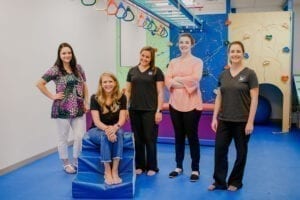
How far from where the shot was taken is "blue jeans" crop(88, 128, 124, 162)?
10.7 feet

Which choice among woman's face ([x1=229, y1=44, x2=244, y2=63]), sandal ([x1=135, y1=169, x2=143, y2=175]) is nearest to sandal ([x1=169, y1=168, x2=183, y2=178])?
sandal ([x1=135, y1=169, x2=143, y2=175])

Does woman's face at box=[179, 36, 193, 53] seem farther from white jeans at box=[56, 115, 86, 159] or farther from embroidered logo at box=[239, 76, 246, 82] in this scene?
white jeans at box=[56, 115, 86, 159]

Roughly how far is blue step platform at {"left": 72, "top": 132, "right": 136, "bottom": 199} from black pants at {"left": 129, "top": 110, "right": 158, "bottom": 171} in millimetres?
239

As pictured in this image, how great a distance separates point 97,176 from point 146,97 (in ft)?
3.00

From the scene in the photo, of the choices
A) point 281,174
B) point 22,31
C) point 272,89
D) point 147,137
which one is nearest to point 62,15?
point 22,31

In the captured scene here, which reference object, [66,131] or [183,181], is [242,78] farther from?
[66,131]

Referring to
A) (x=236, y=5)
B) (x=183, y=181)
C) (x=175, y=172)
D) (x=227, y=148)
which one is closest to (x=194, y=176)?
(x=183, y=181)

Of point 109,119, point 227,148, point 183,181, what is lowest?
point 183,181

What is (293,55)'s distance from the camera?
718 cm

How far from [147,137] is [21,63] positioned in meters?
1.72

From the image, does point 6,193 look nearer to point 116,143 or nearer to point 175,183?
point 116,143

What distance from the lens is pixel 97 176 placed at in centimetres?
331

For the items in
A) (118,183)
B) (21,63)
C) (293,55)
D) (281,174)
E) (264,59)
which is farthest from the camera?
(293,55)

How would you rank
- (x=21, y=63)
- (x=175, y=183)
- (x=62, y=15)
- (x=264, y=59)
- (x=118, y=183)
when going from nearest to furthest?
1. (x=118, y=183)
2. (x=175, y=183)
3. (x=21, y=63)
4. (x=62, y=15)
5. (x=264, y=59)
